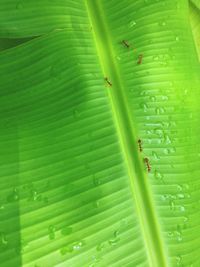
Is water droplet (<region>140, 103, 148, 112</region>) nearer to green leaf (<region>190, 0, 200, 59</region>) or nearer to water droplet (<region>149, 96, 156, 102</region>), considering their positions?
water droplet (<region>149, 96, 156, 102</region>)

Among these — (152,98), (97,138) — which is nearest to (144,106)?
(152,98)

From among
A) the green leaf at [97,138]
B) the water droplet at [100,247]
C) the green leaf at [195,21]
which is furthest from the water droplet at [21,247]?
the green leaf at [195,21]

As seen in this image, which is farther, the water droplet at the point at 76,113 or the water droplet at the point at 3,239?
the water droplet at the point at 76,113

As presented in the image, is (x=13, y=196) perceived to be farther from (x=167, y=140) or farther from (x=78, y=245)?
(x=167, y=140)

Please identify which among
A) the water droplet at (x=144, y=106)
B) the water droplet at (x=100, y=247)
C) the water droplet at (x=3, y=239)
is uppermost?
the water droplet at (x=144, y=106)

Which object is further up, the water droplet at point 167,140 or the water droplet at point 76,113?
the water droplet at point 76,113

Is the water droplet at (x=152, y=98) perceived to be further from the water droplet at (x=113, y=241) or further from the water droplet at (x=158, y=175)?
the water droplet at (x=113, y=241)

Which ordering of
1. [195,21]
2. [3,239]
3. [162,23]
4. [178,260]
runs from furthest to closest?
[195,21] < [162,23] < [178,260] < [3,239]

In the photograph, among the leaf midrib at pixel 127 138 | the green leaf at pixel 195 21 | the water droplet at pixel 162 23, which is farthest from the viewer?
the green leaf at pixel 195 21
